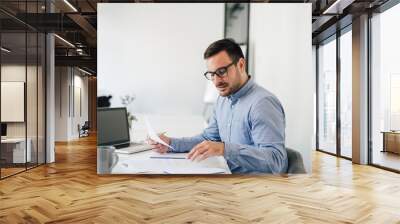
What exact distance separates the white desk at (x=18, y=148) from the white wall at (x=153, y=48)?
186cm

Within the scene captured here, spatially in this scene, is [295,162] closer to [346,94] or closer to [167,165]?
[167,165]

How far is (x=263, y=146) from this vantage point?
5.39 metres

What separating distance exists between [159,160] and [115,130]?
81 cm

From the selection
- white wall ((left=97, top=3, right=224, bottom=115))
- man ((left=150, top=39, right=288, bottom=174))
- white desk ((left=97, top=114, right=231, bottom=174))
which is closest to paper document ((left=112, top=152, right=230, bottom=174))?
white desk ((left=97, top=114, right=231, bottom=174))

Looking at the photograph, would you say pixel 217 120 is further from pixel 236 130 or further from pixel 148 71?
pixel 148 71

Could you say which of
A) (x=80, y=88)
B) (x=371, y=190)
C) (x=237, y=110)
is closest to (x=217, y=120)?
(x=237, y=110)

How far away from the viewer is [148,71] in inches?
231

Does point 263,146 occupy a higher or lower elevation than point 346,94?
lower

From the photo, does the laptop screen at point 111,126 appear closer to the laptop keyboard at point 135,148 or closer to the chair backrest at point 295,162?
the laptop keyboard at point 135,148

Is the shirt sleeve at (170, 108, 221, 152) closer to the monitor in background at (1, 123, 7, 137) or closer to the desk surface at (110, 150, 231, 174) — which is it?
the desk surface at (110, 150, 231, 174)

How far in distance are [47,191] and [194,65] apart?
106 inches

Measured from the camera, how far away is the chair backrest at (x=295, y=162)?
5.86m

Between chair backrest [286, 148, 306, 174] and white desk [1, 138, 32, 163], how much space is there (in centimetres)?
446

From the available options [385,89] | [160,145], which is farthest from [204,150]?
[385,89]
